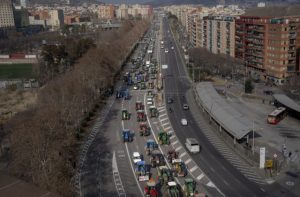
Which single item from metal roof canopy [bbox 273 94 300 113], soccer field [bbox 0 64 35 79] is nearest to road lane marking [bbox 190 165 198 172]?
metal roof canopy [bbox 273 94 300 113]

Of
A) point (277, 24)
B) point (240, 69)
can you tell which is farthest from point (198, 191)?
point (240, 69)

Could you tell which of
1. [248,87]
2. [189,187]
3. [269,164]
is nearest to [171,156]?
[189,187]

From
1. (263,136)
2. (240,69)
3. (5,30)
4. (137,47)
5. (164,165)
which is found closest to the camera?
(164,165)

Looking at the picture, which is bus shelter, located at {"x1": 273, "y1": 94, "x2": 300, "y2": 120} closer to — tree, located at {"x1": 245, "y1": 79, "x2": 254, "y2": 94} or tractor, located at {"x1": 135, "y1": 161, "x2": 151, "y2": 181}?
tree, located at {"x1": 245, "y1": 79, "x2": 254, "y2": 94}

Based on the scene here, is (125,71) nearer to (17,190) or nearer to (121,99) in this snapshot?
(121,99)

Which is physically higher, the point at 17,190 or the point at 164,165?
the point at 17,190
